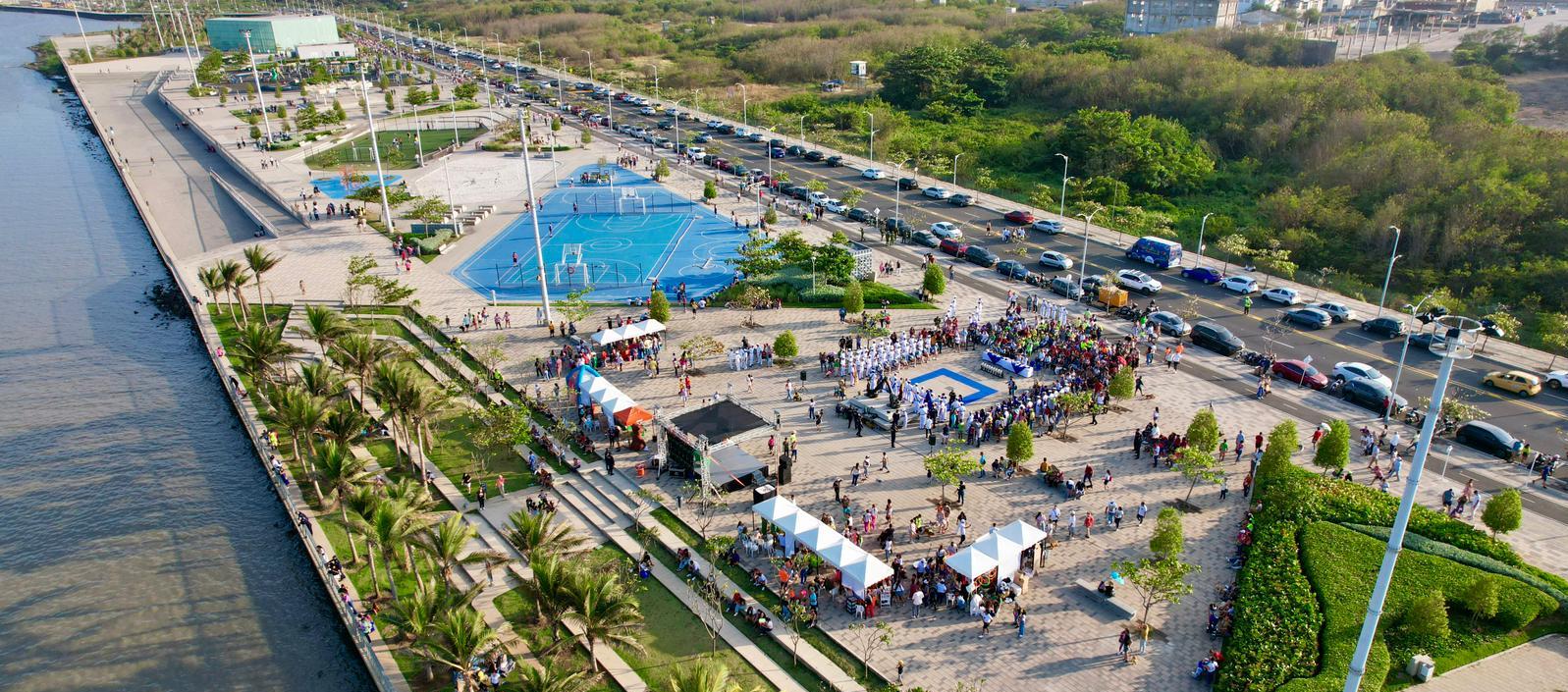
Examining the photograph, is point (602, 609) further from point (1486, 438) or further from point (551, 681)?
point (1486, 438)

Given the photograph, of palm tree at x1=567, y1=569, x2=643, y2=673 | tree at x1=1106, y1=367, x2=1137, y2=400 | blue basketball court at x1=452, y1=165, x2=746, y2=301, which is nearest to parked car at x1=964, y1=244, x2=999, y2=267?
blue basketball court at x1=452, y1=165, x2=746, y2=301

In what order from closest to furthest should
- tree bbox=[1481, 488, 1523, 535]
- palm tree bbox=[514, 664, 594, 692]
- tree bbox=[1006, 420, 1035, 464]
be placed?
palm tree bbox=[514, 664, 594, 692], tree bbox=[1481, 488, 1523, 535], tree bbox=[1006, 420, 1035, 464]

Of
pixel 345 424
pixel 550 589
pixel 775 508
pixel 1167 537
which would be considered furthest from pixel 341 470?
pixel 1167 537

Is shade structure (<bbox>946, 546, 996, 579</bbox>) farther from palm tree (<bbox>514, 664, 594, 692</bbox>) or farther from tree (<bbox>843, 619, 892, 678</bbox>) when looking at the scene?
palm tree (<bbox>514, 664, 594, 692</bbox>)

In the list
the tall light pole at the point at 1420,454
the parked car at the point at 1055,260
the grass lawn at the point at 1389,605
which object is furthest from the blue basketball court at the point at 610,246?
the tall light pole at the point at 1420,454

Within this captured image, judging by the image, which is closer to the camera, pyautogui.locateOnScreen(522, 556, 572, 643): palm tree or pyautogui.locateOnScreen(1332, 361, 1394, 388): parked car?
pyautogui.locateOnScreen(522, 556, 572, 643): palm tree

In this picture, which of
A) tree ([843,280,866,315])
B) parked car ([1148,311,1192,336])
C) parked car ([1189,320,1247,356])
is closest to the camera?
parked car ([1189,320,1247,356])

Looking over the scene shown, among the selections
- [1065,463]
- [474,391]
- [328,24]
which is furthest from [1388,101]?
[328,24]

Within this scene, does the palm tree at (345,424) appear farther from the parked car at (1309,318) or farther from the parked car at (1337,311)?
the parked car at (1337,311)
